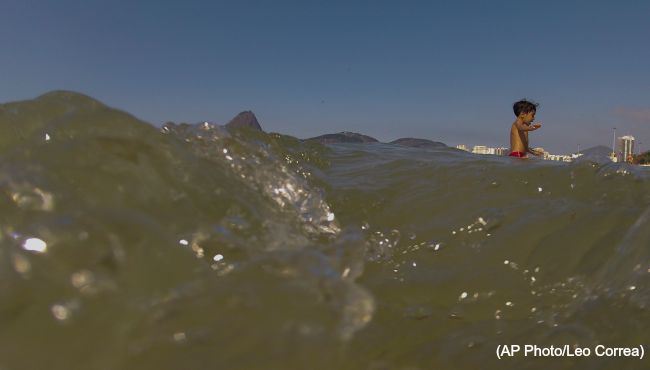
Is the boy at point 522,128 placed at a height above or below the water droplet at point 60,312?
above

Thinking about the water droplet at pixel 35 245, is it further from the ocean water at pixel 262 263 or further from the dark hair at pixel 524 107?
the dark hair at pixel 524 107

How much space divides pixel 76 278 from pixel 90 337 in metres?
0.15

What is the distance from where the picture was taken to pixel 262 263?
4.99ft

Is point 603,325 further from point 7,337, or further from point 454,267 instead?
point 7,337

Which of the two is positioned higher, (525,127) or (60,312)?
(525,127)

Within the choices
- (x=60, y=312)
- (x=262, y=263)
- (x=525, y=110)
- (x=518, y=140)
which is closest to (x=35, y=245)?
(x=60, y=312)

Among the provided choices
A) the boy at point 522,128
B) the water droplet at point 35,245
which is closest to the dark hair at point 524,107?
the boy at point 522,128

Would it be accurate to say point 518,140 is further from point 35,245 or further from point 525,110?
point 35,245

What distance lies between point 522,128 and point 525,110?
0.54 metres

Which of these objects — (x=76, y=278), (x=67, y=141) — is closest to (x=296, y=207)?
(x=67, y=141)

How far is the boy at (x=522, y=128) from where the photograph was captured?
6.41 m

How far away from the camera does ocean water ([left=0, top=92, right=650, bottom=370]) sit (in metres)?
1.19

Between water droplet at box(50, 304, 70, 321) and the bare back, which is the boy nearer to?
the bare back

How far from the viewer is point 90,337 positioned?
3.70ft
